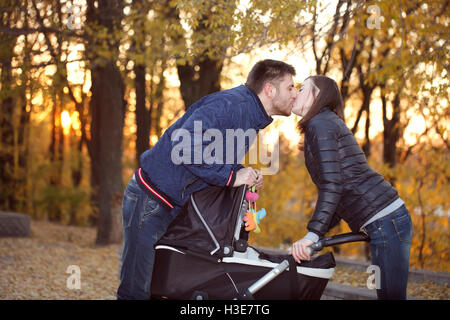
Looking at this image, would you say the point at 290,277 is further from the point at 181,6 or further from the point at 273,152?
the point at 273,152

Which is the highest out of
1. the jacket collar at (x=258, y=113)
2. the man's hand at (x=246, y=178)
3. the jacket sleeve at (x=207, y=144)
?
the jacket collar at (x=258, y=113)

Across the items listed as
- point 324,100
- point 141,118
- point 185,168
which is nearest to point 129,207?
point 185,168

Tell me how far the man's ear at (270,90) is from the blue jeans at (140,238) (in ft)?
3.18

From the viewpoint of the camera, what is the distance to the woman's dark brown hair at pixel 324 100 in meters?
2.75

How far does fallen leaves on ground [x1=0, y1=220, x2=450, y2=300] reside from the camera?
610 cm

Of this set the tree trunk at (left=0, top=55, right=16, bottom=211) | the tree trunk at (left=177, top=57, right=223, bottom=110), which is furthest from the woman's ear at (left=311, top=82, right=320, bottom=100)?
the tree trunk at (left=0, top=55, right=16, bottom=211)

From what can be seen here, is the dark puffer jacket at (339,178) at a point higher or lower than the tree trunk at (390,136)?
lower

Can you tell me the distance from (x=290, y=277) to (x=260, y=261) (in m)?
0.20

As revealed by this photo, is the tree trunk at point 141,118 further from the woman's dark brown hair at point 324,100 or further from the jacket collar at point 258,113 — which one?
the woman's dark brown hair at point 324,100

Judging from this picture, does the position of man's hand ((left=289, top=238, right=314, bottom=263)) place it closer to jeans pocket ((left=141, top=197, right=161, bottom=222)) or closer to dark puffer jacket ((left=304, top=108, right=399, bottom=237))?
dark puffer jacket ((left=304, top=108, right=399, bottom=237))

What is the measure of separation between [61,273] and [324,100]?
6225mm

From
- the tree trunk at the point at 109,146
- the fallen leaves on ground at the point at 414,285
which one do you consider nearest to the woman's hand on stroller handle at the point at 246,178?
the fallen leaves on ground at the point at 414,285

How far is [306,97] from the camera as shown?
2.88m

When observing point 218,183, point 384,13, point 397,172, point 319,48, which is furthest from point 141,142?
point 218,183
